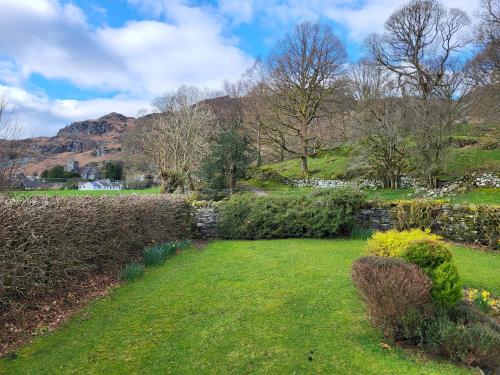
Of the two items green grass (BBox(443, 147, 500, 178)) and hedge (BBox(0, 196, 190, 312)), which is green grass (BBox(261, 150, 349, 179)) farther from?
hedge (BBox(0, 196, 190, 312))

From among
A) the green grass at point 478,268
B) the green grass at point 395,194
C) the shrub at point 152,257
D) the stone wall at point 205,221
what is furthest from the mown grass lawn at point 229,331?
the green grass at point 395,194

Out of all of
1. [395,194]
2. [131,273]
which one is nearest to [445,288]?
[131,273]

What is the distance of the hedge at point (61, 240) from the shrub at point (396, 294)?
187 inches

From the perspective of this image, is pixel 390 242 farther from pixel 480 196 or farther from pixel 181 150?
pixel 181 150

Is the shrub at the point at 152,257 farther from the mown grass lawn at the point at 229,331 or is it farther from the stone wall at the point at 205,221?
the stone wall at the point at 205,221

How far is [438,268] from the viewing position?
4.62 metres

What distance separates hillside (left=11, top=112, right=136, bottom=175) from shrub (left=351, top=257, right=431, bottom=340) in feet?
206

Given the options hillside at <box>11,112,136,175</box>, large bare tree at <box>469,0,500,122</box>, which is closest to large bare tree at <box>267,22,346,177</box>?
large bare tree at <box>469,0,500,122</box>

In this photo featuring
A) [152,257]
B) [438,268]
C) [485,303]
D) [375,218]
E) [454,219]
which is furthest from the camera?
[375,218]

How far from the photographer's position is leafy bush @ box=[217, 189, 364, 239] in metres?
12.7

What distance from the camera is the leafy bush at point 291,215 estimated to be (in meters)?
12.7

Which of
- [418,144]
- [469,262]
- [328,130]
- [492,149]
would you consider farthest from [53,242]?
[328,130]

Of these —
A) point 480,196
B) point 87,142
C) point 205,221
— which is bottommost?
point 205,221

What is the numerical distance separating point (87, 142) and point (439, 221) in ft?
348
